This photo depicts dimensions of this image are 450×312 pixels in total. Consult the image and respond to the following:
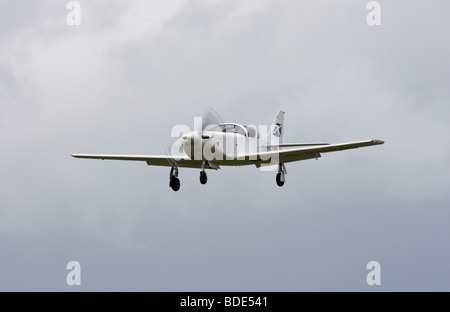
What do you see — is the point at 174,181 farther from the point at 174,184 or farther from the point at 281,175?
the point at 281,175

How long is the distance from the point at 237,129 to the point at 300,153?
2.91m

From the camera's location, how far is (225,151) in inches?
1323

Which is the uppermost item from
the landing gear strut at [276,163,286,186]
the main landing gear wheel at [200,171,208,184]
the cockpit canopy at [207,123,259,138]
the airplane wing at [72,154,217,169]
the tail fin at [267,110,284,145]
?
the tail fin at [267,110,284,145]

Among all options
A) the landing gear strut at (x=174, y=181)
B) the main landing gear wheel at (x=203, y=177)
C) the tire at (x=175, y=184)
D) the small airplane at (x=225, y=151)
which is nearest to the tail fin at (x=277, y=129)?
the small airplane at (x=225, y=151)

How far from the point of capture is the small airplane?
106 feet

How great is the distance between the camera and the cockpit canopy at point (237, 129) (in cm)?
3362

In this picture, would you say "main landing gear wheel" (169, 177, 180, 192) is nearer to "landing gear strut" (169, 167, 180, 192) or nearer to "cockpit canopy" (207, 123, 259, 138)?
"landing gear strut" (169, 167, 180, 192)


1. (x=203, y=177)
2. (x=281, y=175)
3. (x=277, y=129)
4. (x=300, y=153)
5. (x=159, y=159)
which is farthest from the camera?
(x=277, y=129)

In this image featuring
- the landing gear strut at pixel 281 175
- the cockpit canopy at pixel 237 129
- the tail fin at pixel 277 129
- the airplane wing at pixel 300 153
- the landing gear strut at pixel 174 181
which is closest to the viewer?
the airplane wing at pixel 300 153

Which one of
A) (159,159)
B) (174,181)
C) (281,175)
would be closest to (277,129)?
(281,175)

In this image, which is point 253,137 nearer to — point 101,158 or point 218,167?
point 218,167

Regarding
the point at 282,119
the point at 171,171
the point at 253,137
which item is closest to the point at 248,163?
the point at 253,137

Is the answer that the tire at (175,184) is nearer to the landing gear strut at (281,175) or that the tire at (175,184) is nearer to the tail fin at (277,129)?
the landing gear strut at (281,175)

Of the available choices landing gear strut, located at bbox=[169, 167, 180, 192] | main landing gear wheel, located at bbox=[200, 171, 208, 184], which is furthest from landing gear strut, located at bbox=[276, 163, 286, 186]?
landing gear strut, located at bbox=[169, 167, 180, 192]
